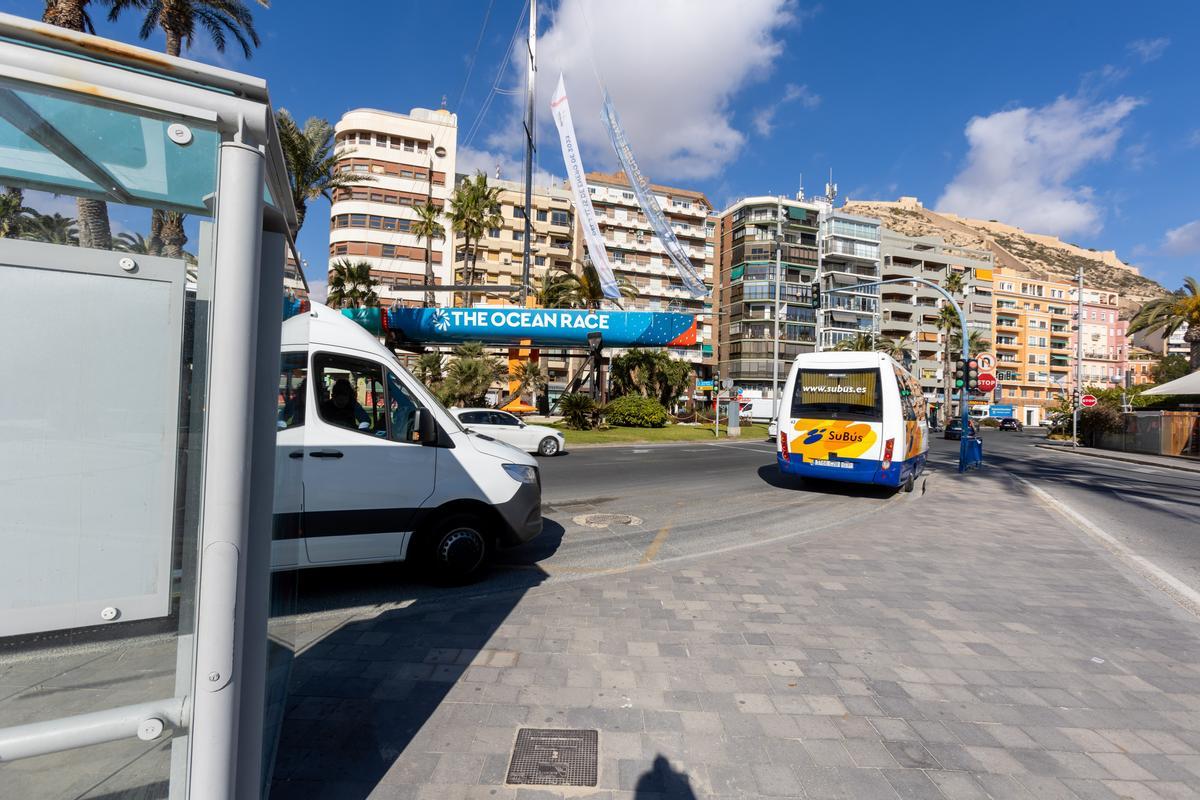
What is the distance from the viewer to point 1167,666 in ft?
12.5

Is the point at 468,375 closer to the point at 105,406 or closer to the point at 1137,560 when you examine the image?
the point at 1137,560

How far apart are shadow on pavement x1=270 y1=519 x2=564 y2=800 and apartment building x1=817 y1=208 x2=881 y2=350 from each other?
2835 inches

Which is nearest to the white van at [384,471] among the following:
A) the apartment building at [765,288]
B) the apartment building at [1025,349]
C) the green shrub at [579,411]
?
the green shrub at [579,411]

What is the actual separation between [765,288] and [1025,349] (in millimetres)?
51644

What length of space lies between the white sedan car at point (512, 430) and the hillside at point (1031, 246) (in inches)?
5072

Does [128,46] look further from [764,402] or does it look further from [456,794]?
[764,402]

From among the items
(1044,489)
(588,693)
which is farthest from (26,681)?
(1044,489)

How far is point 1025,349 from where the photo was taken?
8725 cm

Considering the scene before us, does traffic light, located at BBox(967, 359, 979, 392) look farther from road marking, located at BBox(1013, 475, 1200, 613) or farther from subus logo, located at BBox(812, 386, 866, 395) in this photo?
subus logo, located at BBox(812, 386, 866, 395)

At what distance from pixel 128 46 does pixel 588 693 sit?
3368 millimetres

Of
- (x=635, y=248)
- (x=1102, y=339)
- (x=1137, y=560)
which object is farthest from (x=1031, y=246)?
(x=1137, y=560)

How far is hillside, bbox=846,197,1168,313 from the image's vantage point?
132m

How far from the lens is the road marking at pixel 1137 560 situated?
5438 millimetres

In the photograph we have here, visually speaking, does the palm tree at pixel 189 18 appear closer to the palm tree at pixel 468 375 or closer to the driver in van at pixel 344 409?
the palm tree at pixel 468 375
